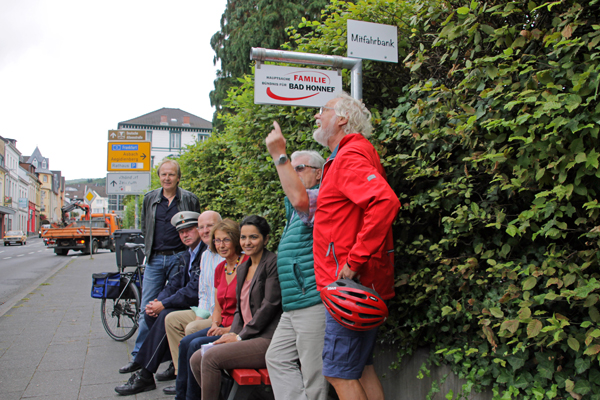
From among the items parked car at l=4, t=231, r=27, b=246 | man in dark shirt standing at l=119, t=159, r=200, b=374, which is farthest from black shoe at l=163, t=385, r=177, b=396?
parked car at l=4, t=231, r=27, b=246

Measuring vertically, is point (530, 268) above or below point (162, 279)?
above

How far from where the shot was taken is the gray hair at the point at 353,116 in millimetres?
2807

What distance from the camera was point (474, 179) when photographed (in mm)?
2600

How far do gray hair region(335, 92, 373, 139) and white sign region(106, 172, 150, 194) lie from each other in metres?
11.2

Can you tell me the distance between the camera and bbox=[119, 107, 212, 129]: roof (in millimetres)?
88188

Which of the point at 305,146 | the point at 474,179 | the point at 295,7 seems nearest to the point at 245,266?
the point at 305,146

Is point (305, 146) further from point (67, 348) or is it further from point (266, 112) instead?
point (67, 348)

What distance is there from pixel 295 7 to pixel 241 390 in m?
15.4

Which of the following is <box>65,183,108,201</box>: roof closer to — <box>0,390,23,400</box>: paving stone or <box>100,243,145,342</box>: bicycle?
<box>100,243,145,342</box>: bicycle

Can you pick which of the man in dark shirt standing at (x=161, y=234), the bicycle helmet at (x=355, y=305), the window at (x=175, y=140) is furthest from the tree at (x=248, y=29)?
the window at (x=175, y=140)

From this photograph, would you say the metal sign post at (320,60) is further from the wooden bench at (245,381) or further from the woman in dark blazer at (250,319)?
the wooden bench at (245,381)

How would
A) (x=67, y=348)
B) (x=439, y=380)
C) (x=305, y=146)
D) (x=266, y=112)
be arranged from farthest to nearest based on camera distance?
1. (x=67, y=348)
2. (x=266, y=112)
3. (x=305, y=146)
4. (x=439, y=380)

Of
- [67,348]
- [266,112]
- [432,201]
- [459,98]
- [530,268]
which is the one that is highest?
[266,112]

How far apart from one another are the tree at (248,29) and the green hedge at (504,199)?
12068 mm
